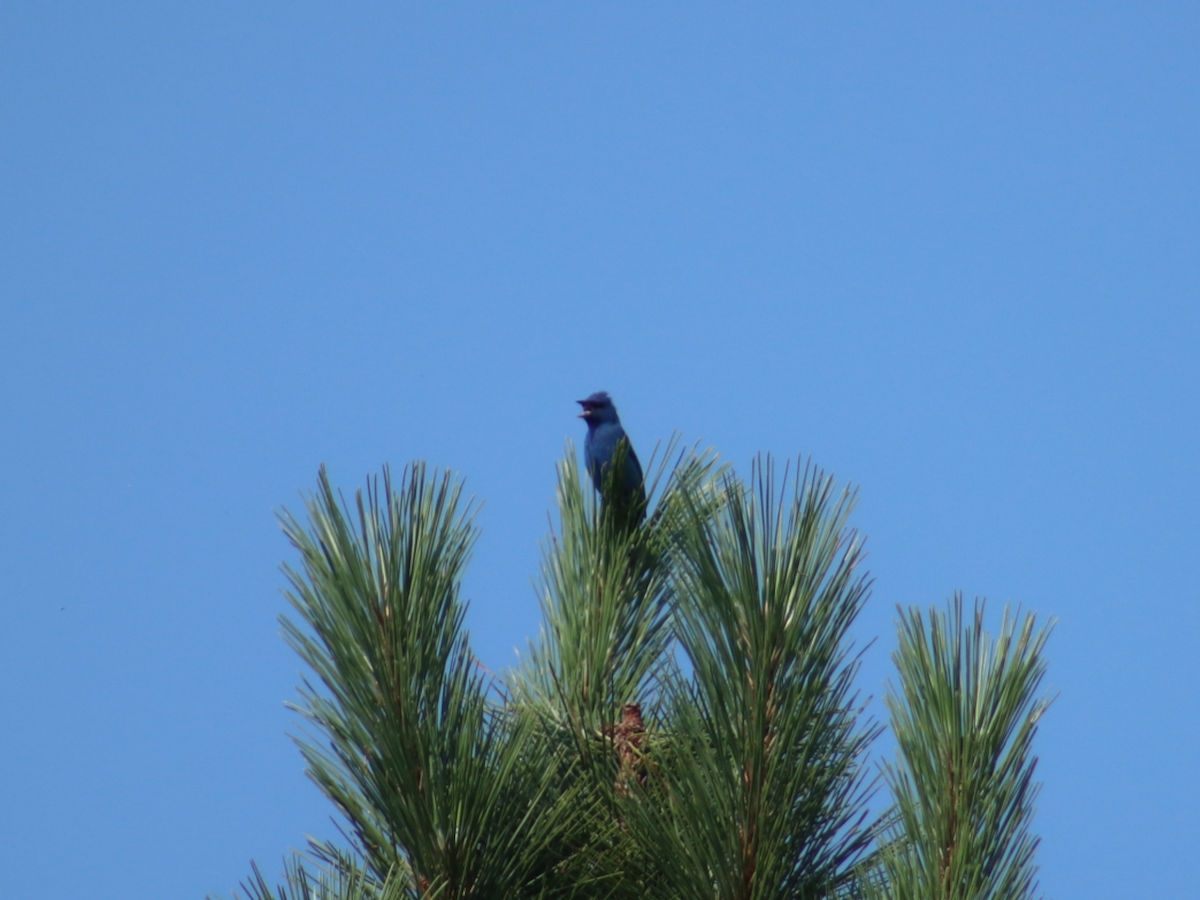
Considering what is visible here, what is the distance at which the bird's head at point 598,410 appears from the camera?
6.88 m

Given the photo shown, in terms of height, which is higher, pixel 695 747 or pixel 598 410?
pixel 598 410

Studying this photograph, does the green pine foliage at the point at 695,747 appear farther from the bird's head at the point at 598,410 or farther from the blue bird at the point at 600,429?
the bird's head at the point at 598,410

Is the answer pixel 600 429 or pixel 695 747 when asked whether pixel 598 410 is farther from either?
pixel 695 747

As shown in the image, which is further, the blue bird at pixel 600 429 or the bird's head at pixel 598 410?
the bird's head at pixel 598 410

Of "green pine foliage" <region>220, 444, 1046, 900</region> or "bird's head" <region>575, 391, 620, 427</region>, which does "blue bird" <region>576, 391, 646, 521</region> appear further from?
"green pine foliage" <region>220, 444, 1046, 900</region>

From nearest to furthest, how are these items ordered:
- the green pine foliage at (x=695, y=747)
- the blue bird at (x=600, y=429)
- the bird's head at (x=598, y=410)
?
the green pine foliage at (x=695, y=747) → the blue bird at (x=600, y=429) → the bird's head at (x=598, y=410)

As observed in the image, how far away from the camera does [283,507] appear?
301 centimetres

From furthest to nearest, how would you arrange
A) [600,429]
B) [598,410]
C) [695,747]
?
[598,410] → [600,429] → [695,747]

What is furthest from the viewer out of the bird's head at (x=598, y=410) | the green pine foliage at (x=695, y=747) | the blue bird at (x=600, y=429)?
the bird's head at (x=598, y=410)

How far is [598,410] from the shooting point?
272 inches

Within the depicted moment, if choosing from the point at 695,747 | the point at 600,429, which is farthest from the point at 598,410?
the point at 695,747

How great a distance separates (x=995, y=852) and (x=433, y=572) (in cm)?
140

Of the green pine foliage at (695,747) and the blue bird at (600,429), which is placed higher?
the blue bird at (600,429)

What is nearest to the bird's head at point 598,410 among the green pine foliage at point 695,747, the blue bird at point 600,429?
the blue bird at point 600,429
